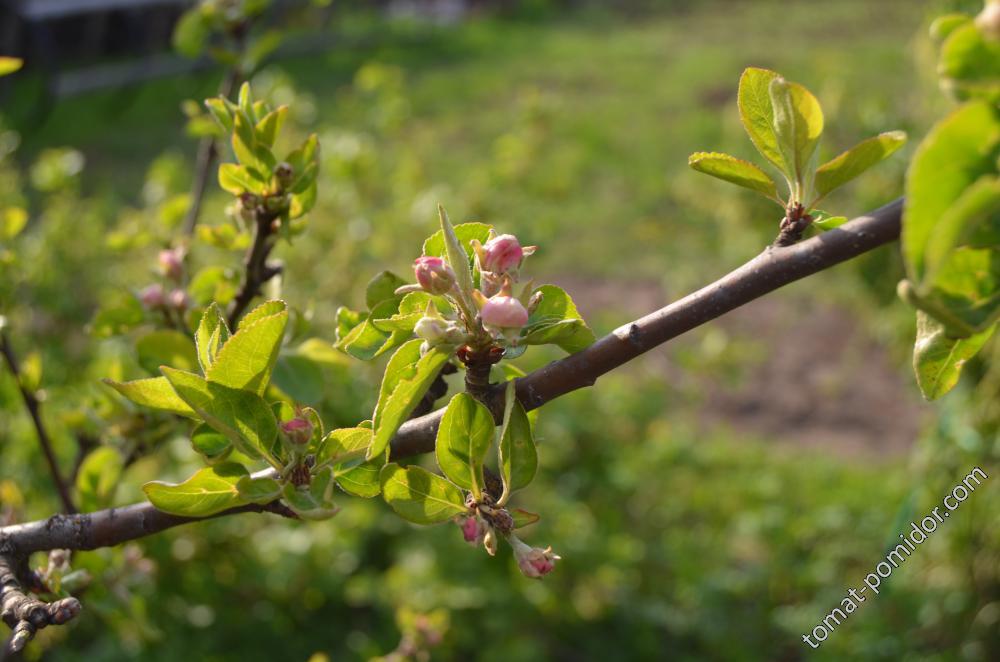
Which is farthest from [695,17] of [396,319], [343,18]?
[396,319]

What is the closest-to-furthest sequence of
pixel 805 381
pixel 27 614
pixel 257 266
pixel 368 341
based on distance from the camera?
pixel 27 614 → pixel 368 341 → pixel 257 266 → pixel 805 381

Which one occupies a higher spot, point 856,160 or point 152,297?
point 856,160

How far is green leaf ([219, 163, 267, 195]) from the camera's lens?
950 mm

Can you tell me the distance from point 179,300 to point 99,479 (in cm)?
24

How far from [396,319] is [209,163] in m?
0.93

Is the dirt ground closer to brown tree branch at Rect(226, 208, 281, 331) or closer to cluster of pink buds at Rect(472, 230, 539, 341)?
brown tree branch at Rect(226, 208, 281, 331)

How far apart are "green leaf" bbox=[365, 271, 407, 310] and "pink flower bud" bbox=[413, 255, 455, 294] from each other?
0.49 feet

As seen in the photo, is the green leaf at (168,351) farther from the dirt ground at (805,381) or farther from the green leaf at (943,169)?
the dirt ground at (805,381)

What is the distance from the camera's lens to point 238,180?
963 millimetres

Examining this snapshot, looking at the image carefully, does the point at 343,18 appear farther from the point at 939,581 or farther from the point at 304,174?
the point at 304,174

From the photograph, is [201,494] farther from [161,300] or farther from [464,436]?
[161,300]

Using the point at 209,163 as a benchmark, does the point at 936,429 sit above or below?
below

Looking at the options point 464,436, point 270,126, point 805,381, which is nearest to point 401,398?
point 464,436

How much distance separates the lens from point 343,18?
33.7ft
